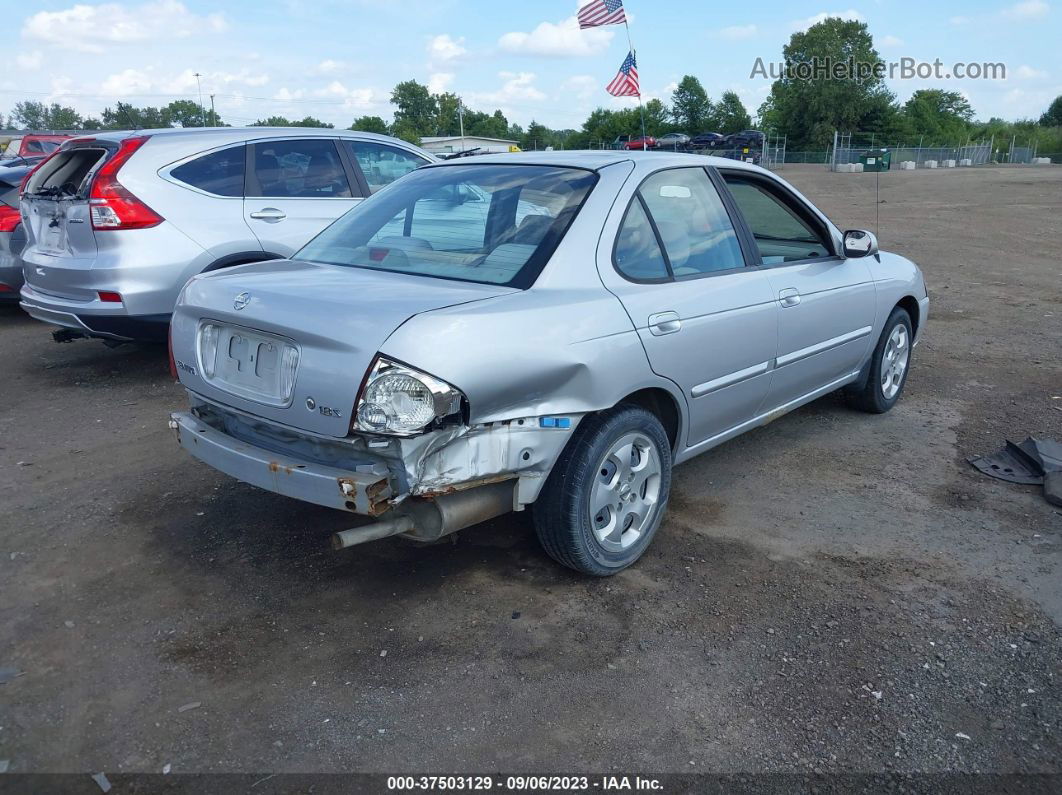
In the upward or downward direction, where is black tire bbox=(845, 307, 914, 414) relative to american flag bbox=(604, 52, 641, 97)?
downward

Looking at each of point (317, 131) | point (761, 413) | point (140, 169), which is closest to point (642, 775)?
point (761, 413)

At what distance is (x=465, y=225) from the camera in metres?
3.76

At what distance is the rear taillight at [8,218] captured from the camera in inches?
320

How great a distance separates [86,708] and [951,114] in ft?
370

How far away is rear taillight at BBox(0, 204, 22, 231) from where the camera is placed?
8.12 metres

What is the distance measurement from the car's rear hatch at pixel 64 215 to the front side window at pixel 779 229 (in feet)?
14.3

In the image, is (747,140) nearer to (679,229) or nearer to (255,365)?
(679,229)

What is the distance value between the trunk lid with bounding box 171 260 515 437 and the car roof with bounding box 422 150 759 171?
928mm

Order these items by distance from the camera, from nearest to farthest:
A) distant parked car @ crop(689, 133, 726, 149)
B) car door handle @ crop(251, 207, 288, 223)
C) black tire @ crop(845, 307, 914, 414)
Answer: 1. black tire @ crop(845, 307, 914, 414)
2. car door handle @ crop(251, 207, 288, 223)
3. distant parked car @ crop(689, 133, 726, 149)

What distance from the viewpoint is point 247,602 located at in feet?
11.3

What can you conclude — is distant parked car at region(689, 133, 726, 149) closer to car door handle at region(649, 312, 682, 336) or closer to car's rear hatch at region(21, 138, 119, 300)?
car's rear hatch at region(21, 138, 119, 300)

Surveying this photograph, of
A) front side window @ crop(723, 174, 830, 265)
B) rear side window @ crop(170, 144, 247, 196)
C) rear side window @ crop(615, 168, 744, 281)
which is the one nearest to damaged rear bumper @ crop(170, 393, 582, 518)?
rear side window @ crop(615, 168, 744, 281)

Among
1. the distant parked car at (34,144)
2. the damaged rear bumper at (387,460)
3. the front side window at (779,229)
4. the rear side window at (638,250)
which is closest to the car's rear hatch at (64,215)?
the damaged rear bumper at (387,460)

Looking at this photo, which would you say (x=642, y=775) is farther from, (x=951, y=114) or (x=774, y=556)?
(x=951, y=114)
